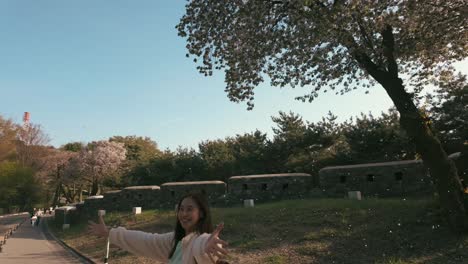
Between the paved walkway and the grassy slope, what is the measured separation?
120 cm

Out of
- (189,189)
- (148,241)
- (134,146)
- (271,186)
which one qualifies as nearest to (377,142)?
(271,186)

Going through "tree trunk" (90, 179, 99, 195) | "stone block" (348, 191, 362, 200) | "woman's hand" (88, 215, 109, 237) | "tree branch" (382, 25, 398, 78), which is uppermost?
"tree branch" (382, 25, 398, 78)

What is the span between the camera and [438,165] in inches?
395

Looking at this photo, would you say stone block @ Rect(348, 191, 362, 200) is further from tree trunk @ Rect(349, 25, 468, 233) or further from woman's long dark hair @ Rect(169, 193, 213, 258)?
woman's long dark hair @ Rect(169, 193, 213, 258)

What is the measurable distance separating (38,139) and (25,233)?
129 ft

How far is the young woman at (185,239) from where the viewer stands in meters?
2.30

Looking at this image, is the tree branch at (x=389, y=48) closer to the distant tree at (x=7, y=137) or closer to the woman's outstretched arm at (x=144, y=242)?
the woman's outstretched arm at (x=144, y=242)

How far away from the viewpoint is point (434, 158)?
1014cm

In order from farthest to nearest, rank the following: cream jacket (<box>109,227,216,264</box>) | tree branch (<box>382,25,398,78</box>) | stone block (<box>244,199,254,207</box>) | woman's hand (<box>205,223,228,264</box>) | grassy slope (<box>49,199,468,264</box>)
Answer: stone block (<box>244,199,254,207</box>) < tree branch (<box>382,25,398,78</box>) < grassy slope (<box>49,199,468,264</box>) < cream jacket (<box>109,227,216,264</box>) < woman's hand (<box>205,223,228,264</box>)

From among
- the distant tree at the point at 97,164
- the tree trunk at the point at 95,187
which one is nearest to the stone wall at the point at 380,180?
the distant tree at the point at 97,164

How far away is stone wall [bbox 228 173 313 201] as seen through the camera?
18.0 m

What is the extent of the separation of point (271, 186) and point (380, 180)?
205 inches

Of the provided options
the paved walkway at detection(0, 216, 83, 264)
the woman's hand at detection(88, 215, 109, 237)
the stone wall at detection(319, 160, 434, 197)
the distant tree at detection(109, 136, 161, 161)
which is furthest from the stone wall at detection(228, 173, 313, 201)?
the distant tree at detection(109, 136, 161, 161)

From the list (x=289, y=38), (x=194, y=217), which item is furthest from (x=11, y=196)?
(x=194, y=217)
